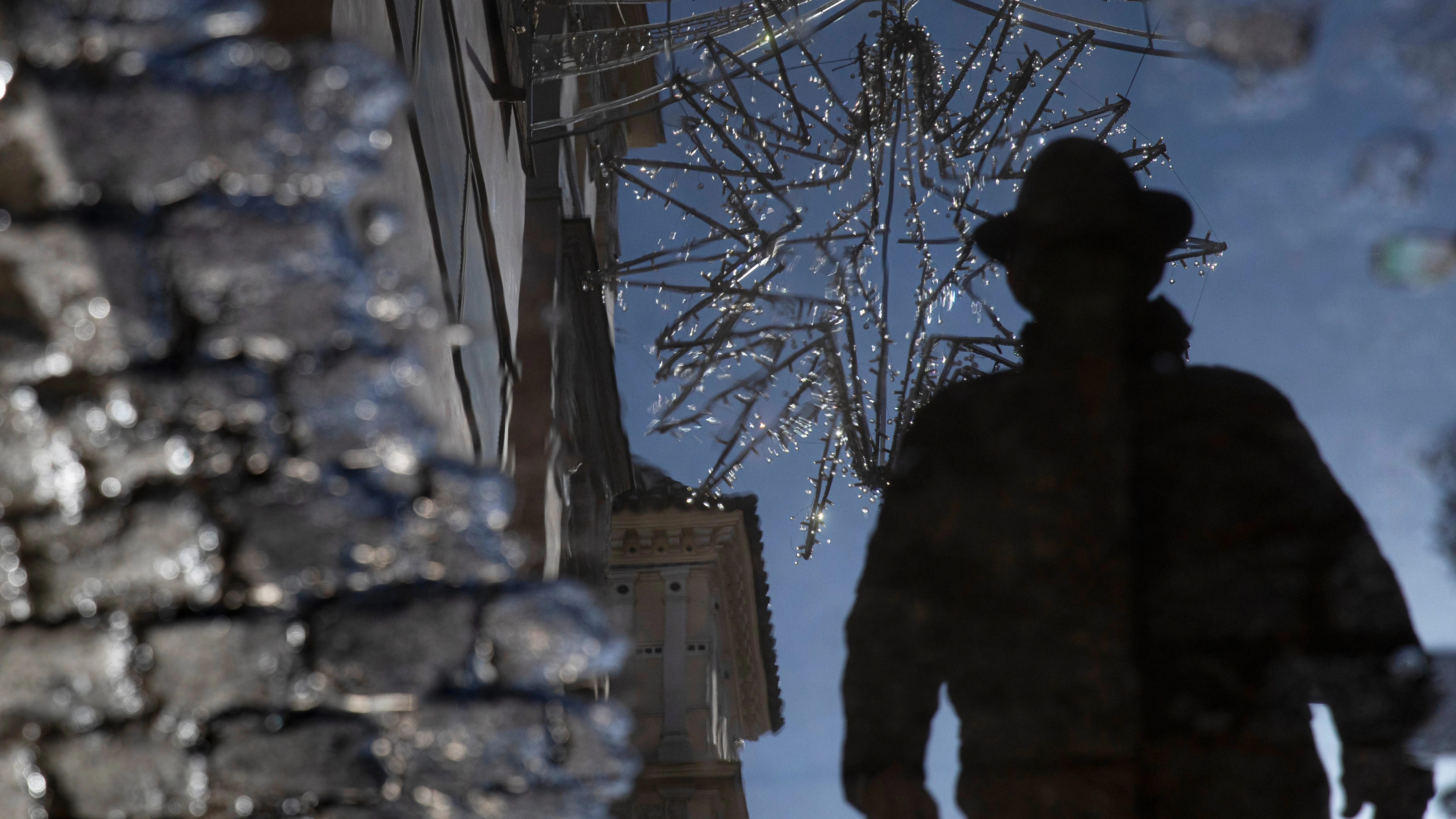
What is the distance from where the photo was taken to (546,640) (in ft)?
3.80

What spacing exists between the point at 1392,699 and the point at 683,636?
754 millimetres

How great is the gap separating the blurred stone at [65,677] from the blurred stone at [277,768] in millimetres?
113

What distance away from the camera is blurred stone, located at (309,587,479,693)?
1.13 metres

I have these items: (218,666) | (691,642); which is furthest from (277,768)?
(691,642)

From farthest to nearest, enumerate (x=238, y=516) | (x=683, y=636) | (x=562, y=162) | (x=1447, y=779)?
(x=562, y=162)
(x=683, y=636)
(x=238, y=516)
(x=1447, y=779)

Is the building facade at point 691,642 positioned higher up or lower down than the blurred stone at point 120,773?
higher up

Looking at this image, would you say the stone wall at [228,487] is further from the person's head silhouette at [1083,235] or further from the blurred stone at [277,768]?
the person's head silhouette at [1083,235]

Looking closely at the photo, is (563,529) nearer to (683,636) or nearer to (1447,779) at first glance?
(683,636)

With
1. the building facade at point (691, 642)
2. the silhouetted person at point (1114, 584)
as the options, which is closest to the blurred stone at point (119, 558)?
the building facade at point (691, 642)

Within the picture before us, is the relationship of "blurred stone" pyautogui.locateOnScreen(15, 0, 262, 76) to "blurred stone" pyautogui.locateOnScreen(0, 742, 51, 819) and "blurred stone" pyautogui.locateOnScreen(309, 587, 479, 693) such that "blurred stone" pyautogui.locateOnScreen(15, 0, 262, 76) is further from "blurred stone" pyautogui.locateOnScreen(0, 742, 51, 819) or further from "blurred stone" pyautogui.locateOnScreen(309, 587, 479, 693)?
"blurred stone" pyautogui.locateOnScreen(0, 742, 51, 819)

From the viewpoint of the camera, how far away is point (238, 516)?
1123 mm

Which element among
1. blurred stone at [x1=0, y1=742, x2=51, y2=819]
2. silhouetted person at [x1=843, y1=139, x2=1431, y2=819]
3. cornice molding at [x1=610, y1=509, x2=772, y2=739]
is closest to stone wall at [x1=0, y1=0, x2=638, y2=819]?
blurred stone at [x1=0, y1=742, x2=51, y2=819]

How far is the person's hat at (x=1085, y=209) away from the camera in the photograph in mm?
1127

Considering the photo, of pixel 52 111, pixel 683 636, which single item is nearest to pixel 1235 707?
pixel 683 636
